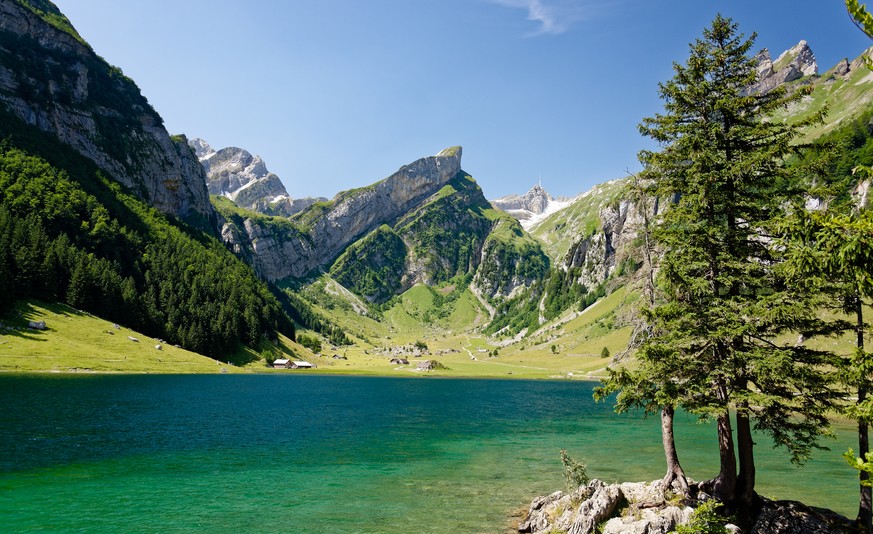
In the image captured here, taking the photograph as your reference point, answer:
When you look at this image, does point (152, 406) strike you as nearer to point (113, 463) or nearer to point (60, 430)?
point (60, 430)

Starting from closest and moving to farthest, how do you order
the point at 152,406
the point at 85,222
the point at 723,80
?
1. the point at 723,80
2. the point at 152,406
3. the point at 85,222

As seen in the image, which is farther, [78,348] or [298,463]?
[78,348]

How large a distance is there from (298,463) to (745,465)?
1321 inches

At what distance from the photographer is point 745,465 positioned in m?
19.8

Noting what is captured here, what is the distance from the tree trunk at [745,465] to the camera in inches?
766

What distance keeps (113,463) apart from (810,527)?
45.4 m

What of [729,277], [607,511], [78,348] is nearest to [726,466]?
[607,511]

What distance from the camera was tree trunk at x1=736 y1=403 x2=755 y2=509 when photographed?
1945 cm

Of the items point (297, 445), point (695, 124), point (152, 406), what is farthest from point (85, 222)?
point (695, 124)

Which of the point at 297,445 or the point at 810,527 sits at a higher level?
the point at 810,527

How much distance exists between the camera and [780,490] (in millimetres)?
31125

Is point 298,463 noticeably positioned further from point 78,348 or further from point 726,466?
point 78,348

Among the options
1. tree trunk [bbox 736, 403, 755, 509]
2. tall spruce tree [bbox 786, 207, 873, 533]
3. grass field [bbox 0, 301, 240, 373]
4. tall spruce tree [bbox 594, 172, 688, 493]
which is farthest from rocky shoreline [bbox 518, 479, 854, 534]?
grass field [bbox 0, 301, 240, 373]

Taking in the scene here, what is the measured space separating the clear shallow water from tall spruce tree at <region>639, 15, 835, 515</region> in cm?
1326
